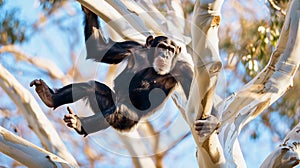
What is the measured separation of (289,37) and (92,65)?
0.87 m

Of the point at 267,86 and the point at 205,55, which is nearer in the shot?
the point at 205,55

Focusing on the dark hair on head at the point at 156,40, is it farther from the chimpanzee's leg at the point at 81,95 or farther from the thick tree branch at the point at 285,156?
the thick tree branch at the point at 285,156

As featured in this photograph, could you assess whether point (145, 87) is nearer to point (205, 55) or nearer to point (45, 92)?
point (45, 92)

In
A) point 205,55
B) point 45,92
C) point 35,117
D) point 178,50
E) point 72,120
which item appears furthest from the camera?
point 35,117

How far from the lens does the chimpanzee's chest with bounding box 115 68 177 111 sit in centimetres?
259

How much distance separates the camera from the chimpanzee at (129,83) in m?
2.51

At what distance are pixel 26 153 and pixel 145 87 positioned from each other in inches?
22.8

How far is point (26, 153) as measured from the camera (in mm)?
2369

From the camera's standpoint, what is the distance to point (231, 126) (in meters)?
2.68

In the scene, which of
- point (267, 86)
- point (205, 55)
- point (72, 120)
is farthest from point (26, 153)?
point (267, 86)

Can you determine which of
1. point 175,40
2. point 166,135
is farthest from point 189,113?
point 175,40

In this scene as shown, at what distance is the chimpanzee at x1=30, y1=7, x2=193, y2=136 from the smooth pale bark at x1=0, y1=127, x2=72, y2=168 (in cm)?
19

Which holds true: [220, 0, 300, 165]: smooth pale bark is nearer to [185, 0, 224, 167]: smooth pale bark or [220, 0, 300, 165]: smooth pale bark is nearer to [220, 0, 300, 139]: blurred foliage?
[185, 0, 224, 167]: smooth pale bark

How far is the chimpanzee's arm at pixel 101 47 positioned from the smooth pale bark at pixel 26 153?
0.44 m
